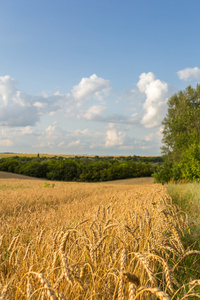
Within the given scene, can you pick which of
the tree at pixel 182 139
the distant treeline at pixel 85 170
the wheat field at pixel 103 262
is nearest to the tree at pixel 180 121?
the tree at pixel 182 139

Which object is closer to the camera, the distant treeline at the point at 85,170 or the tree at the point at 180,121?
the tree at the point at 180,121

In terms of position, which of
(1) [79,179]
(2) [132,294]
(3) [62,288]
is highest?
(2) [132,294]

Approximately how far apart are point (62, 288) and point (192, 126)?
24698mm

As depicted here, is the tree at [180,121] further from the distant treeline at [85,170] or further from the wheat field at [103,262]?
the wheat field at [103,262]

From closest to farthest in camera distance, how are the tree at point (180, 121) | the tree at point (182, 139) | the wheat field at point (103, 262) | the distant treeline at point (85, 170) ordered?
the wheat field at point (103, 262)
the tree at point (182, 139)
the tree at point (180, 121)
the distant treeline at point (85, 170)

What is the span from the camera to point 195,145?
58.1 ft

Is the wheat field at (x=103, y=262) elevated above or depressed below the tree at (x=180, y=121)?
below

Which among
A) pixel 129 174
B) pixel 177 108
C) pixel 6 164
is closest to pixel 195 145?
pixel 177 108

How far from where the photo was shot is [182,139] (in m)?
20.8

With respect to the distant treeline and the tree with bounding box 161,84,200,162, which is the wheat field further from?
the distant treeline

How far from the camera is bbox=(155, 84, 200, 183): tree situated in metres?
17.8

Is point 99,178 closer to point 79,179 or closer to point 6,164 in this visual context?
point 79,179

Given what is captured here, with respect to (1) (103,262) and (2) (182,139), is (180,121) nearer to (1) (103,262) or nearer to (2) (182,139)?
(2) (182,139)

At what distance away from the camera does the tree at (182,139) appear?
58.2ft
